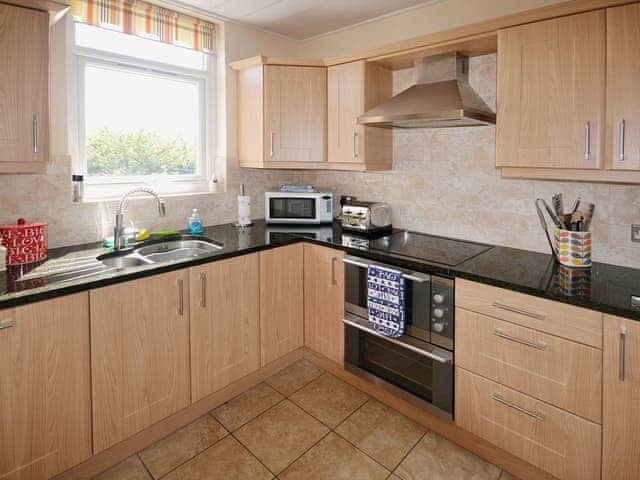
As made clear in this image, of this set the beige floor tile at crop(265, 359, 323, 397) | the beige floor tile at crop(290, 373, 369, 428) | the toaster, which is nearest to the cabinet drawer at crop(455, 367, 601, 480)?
the beige floor tile at crop(290, 373, 369, 428)

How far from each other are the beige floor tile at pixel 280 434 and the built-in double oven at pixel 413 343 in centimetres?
43

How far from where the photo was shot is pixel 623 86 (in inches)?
65.7

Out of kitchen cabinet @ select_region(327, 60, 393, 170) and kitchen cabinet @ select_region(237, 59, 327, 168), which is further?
kitchen cabinet @ select_region(237, 59, 327, 168)

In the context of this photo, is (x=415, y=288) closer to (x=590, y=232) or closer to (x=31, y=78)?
(x=590, y=232)

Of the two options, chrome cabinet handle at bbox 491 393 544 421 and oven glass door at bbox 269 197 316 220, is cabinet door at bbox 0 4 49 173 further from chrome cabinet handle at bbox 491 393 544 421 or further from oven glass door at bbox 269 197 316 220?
chrome cabinet handle at bbox 491 393 544 421

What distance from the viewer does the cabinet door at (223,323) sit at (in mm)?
2164

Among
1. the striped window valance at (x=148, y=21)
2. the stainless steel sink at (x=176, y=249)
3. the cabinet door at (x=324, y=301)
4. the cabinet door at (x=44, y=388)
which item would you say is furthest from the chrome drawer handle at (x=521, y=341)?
the striped window valance at (x=148, y=21)

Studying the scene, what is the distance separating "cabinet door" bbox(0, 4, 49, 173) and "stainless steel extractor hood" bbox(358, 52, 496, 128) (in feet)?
5.33

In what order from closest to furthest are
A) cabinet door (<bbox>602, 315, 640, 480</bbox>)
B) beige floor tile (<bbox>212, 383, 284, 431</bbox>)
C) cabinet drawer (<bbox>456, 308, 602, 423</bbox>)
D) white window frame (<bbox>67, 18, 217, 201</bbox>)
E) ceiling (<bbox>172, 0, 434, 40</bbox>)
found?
cabinet door (<bbox>602, 315, 640, 480</bbox>) < cabinet drawer (<bbox>456, 308, 602, 423</bbox>) < beige floor tile (<bbox>212, 383, 284, 431</bbox>) < white window frame (<bbox>67, 18, 217, 201</bbox>) < ceiling (<bbox>172, 0, 434, 40</bbox>)

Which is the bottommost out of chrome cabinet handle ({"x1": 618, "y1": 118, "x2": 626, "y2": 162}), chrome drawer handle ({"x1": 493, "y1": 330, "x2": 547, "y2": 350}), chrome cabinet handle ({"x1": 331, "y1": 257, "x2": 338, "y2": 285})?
chrome drawer handle ({"x1": 493, "y1": 330, "x2": 547, "y2": 350})

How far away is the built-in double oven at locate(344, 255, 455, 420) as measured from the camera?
2.01 metres

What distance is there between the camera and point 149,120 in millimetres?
2730

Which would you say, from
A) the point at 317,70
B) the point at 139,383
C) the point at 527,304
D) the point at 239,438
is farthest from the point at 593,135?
the point at 139,383

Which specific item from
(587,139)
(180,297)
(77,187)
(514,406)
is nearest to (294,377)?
(180,297)
